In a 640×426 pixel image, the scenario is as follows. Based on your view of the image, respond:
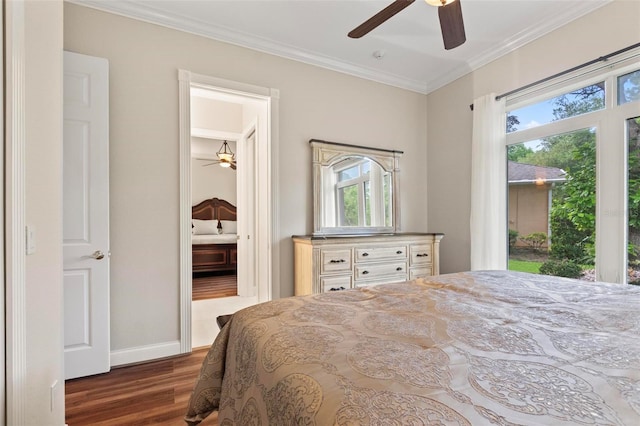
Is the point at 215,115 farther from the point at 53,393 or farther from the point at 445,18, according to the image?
the point at 53,393

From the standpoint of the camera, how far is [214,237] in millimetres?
6414

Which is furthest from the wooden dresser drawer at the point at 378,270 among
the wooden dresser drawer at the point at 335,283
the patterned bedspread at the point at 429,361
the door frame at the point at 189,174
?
the patterned bedspread at the point at 429,361

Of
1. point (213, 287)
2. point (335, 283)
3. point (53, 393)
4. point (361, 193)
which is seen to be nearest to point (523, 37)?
point (361, 193)

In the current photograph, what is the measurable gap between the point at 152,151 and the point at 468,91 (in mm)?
3313

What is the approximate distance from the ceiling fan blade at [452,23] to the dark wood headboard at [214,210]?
6204mm

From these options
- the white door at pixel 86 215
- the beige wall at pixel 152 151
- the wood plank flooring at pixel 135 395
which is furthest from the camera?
the beige wall at pixel 152 151

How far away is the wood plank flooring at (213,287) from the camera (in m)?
4.78

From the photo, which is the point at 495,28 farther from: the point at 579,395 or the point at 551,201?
the point at 579,395

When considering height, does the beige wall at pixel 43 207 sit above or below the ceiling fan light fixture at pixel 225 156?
below

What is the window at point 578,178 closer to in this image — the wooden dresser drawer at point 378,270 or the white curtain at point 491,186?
the white curtain at point 491,186

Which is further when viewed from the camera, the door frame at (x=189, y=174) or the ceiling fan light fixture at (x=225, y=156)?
the ceiling fan light fixture at (x=225, y=156)

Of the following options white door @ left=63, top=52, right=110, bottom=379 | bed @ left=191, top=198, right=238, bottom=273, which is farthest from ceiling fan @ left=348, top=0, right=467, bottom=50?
bed @ left=191, top=198, right=238, bottom=273

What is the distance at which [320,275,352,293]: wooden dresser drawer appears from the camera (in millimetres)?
2873

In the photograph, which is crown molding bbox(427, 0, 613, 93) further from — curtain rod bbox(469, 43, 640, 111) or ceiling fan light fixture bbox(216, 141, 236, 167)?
ceiling fan light fixture bbox(216, 141, 236, 167)
